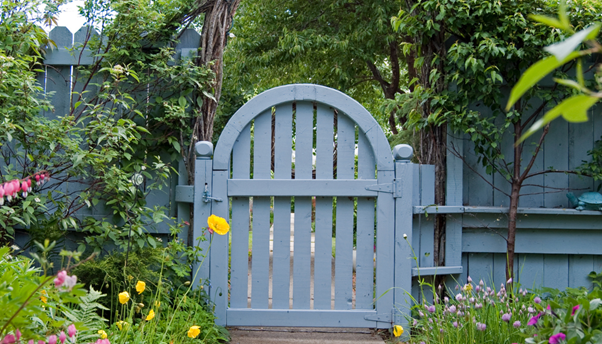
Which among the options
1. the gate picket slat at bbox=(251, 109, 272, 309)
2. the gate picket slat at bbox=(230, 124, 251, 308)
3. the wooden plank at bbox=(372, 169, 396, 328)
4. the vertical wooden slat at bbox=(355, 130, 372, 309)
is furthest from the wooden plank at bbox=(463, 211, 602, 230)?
the gate picket slat at bbox=(230, 124, 251, 308)

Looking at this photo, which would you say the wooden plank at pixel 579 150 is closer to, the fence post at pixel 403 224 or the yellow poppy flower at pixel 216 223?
the fence post at pixel 403 224

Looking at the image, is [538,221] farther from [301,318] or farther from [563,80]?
[563,80]

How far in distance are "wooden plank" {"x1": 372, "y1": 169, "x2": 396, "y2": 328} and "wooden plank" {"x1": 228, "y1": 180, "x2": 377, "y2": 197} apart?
0.17 metres

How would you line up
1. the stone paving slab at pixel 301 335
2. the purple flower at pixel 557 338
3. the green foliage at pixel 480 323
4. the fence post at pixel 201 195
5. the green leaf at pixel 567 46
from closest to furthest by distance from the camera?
1. the green leaf at pixel 567 46
2. the purple flower at pixel 557 338
3. the green foliage at pixel 480 323
4. the stone paving slab at pixel 301 335
5. the fence post at pixel 201 195

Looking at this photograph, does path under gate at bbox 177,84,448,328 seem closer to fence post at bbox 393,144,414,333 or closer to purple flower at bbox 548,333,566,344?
fence post at bbox 393,144,414,333

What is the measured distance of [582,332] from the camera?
1.11 meters

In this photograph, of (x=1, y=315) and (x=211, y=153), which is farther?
(x=211, y=153)

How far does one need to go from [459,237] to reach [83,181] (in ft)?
7.91

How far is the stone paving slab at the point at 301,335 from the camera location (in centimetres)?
252

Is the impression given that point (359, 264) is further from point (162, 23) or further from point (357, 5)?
point (357, 5)

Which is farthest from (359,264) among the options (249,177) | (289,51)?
(289,51)

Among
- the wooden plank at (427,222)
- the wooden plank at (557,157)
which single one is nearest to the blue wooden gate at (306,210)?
the wooden plank at (427,222)

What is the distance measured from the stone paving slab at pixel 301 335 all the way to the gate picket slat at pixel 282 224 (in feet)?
0.52

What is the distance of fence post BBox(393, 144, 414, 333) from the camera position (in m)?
2.66
